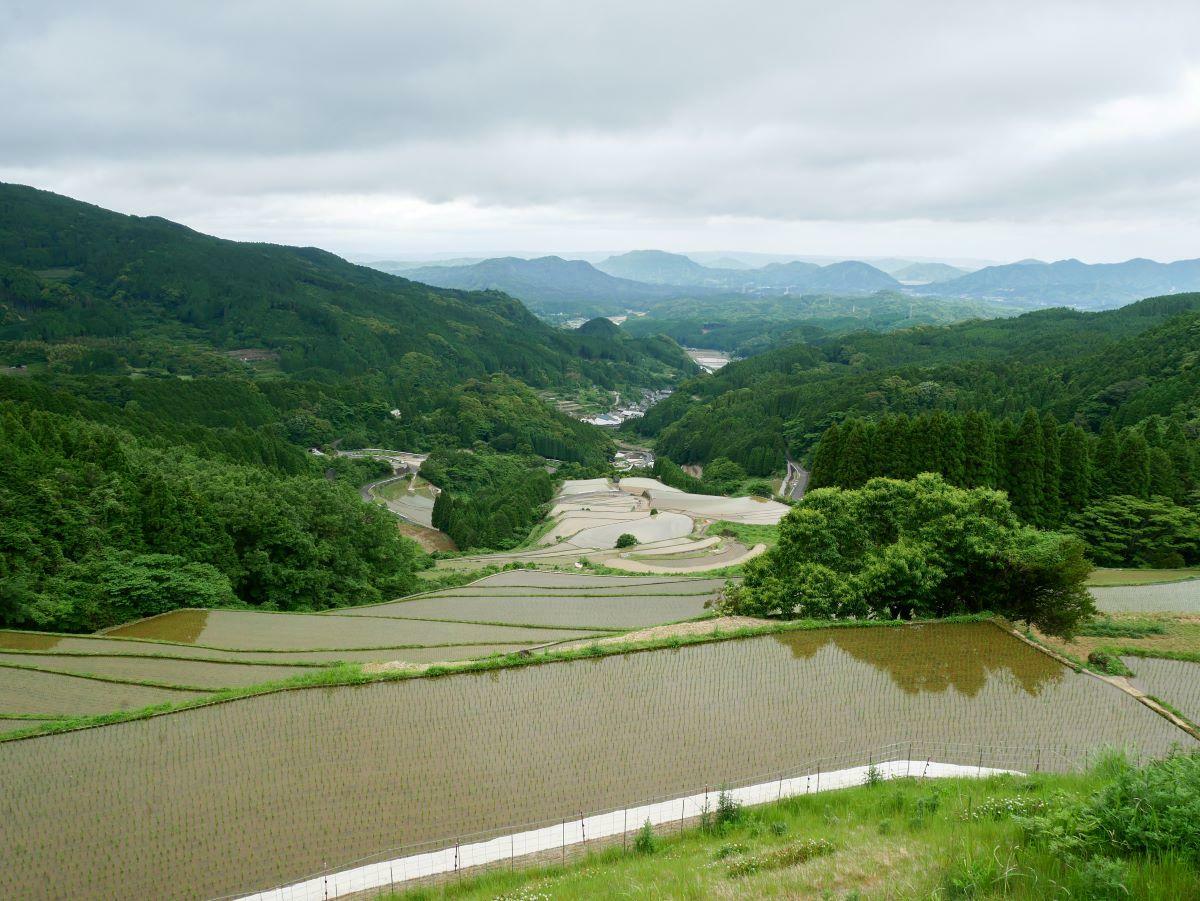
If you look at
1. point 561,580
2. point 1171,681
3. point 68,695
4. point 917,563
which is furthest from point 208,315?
point 1171,681

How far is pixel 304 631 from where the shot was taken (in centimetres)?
2211

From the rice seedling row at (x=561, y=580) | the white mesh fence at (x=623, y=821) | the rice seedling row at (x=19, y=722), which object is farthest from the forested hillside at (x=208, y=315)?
the white mesh fence at (x=623, y=821)

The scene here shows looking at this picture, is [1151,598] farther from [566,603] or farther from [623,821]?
[623,821]

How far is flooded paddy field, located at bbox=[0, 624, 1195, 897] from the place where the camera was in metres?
11.0

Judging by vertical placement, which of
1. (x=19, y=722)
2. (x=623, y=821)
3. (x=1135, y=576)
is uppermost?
(x=623, y=821)

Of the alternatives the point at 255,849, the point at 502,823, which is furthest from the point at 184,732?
the point at 502,823

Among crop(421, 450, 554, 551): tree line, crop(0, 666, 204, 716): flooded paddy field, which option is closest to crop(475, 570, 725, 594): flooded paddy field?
crop(0, 666, 204, 716): flooded paddy field

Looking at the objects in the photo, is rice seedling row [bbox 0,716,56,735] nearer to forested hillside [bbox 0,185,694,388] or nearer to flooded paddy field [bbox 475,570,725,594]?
flooded paddy field [bbox 475,570,725,594]

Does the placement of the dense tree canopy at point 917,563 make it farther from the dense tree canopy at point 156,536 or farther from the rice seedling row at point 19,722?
the dense tree canopy at point 156,536

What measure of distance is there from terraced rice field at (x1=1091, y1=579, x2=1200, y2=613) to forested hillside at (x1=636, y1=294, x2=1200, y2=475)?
94.2 feet

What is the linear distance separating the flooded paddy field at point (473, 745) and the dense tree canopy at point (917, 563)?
7.09ft

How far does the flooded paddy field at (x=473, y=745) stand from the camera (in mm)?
10992

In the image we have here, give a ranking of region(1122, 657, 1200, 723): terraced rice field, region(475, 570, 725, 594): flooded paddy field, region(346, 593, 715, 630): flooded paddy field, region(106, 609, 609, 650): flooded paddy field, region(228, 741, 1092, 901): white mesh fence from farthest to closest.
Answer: region(475, 570, 725, 594): flooded paddy field
region(346, 593, 715, 630): flooded paddy field
region(106, 609, 609, 650): flooded paddy field
region(1122, 657, 1200, 723): terraced rice field
region(228, 741, 1092, 901): white mesh fence

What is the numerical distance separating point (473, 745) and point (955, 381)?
300ft
